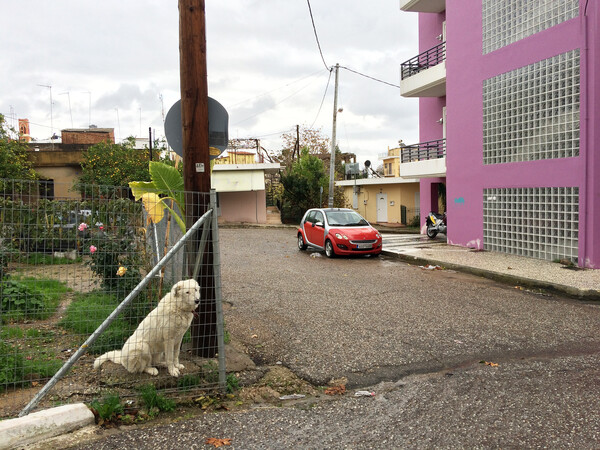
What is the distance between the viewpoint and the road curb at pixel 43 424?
3471 millimetres

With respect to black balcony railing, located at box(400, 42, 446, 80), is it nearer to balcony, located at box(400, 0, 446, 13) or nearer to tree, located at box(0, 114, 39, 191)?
balcony, located at box(400, 0, 446, 13)

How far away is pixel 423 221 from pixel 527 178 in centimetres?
905

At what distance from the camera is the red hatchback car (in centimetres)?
1466

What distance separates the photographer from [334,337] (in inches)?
248

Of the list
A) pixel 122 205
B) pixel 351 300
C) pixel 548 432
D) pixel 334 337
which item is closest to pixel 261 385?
pixel 334 337

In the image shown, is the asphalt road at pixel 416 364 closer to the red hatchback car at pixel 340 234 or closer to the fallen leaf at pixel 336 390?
the fallen leaf at pixel 336 390

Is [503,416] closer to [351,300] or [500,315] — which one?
[500,315]

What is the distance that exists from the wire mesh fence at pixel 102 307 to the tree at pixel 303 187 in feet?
89.2

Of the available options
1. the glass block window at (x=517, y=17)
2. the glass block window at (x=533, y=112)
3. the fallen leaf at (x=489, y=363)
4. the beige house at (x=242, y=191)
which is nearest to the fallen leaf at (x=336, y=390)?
the fallen leaf at (x=489, y=363)

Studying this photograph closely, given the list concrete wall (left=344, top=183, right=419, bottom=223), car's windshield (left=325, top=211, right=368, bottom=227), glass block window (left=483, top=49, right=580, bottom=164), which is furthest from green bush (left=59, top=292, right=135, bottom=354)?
concrete wall (left=344, top=183, right=419, bottom=223)

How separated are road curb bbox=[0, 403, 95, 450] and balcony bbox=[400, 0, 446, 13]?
64.2ft

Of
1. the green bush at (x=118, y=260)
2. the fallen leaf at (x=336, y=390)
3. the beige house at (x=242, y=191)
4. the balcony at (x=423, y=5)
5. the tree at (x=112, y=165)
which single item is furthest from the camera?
the beige house at (x=242, y=191)

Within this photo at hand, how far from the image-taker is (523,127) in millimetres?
13328

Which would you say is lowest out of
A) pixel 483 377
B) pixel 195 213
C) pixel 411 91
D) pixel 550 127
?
pixel 483 377
